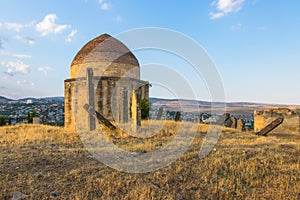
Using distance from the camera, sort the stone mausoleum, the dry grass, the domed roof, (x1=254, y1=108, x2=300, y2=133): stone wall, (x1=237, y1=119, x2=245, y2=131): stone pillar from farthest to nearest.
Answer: the domed roof, the stone mausoleum, (x1=237, y1=119, x2=245, y2=131): stone pillar, (x1=254, y1=108, x2=300, y2=133): stone wall, the dry grass

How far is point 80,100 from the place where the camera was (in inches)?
627

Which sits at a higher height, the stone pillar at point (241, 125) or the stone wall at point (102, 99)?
the stone wall at point (102, 99)

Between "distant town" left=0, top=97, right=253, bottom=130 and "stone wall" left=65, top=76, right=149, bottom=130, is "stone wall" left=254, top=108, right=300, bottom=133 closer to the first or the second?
"distant town" left=0, top=97, right=253, bottom=130

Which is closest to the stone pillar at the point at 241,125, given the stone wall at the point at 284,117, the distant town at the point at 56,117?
the stone wall at the point at 284,117

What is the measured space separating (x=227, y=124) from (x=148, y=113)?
18.8ft

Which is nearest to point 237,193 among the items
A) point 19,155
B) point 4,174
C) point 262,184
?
point 262,184

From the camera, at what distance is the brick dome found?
16.6 meters

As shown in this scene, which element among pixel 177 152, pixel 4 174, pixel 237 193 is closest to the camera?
pixel 237 193

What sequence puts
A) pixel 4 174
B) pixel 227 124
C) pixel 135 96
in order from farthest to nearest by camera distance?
pixel 227 124
pixel 135 96
pixel 4 174

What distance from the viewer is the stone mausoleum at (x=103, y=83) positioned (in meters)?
15.5

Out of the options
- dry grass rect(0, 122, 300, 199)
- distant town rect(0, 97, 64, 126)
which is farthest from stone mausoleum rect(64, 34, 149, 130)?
dry grass rect(0, 122, 300, 199)

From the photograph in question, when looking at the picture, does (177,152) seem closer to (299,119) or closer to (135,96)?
(135,96)

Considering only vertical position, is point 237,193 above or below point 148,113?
below

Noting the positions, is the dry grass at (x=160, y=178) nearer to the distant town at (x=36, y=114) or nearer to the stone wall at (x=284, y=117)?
the stone wall at (x=284, y=117)
